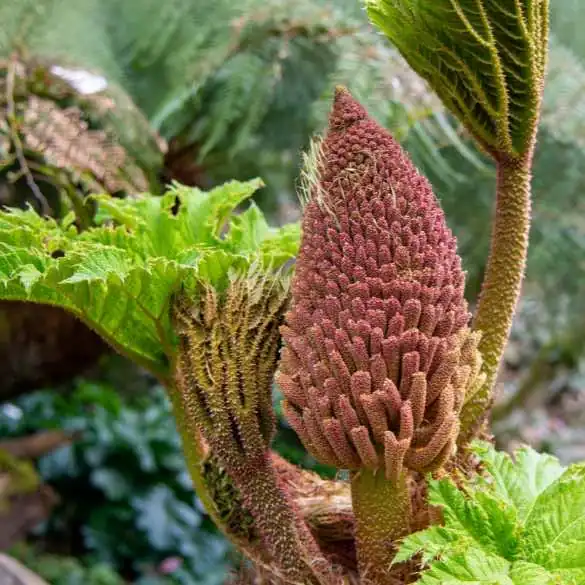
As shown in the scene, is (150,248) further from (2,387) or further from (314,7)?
(2,387)

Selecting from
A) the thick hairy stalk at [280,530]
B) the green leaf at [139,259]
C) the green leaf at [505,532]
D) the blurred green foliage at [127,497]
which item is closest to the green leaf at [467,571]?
the green leaf at [505,532]

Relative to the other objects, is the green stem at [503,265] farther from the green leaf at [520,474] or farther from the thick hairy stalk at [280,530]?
the thick hairy stalk at [280,530]

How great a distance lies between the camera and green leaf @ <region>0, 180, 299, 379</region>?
1.50 feet

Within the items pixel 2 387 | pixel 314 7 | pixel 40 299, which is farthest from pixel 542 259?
pixel 2 387

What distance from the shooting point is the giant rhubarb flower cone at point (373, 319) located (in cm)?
40

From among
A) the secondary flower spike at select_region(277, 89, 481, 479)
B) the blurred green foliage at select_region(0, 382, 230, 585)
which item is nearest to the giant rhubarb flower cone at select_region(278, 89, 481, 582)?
the secondary flower spike at select_region(277, 89, 481, 479)

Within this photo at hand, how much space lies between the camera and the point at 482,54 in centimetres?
44

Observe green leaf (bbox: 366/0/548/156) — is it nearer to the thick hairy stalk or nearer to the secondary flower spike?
the secondary flower spike

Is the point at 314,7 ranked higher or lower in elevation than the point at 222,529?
higher

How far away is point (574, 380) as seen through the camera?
2473 mm

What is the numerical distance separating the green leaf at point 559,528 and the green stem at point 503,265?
0.08m

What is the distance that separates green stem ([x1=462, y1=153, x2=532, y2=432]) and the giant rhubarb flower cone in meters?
0.05

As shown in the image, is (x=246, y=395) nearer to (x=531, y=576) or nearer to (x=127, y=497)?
(x=531, y=576)

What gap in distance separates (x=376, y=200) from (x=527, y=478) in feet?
0.72
